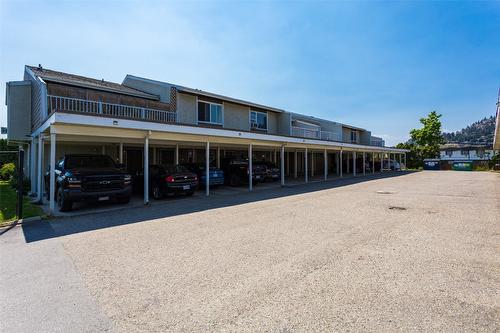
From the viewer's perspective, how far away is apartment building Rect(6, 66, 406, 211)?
386 inches

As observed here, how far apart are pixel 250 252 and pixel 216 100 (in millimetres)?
15920

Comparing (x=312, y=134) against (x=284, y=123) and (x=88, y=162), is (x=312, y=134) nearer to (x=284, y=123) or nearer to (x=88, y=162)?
(x=284, y=123)

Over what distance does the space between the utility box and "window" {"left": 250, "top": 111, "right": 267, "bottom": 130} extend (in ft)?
47.6

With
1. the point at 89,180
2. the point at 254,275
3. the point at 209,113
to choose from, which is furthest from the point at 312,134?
the point at 254,275

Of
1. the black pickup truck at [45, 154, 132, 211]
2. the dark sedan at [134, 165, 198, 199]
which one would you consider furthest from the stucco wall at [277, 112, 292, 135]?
the black pickup truck at [45, 154, 132, 211]

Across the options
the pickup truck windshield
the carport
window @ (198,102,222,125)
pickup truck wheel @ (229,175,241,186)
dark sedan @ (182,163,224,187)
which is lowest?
pickup truck wheel @ (229,175,241,186)

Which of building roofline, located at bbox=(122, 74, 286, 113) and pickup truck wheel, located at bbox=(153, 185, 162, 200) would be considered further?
building roofline, located at bbox=(122, 74, 286, 113)

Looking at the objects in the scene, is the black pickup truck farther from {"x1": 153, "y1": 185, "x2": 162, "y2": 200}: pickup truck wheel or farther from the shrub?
Answer: the shrub

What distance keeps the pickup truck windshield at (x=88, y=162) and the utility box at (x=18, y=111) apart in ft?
29.1

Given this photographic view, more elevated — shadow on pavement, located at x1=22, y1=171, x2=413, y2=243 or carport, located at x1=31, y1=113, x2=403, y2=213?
carport, located at x1=31, y1=113, x2=403, y2=213

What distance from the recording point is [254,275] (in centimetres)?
396

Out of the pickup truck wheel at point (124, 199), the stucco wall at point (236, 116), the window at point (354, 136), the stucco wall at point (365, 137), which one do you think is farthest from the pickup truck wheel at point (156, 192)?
the stucco wall at point (365, 137)

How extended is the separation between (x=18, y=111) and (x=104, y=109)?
18.6 feet

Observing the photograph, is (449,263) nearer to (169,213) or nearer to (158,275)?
(158,275)
